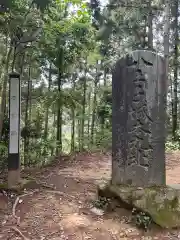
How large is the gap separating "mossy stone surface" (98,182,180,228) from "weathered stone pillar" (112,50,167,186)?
6.5 inches

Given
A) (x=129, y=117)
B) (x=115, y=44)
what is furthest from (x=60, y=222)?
(x=115, y=44)

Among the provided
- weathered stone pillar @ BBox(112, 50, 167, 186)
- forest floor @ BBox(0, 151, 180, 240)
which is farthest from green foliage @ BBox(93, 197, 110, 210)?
weathered stone pillar @ BBox(112, 50, 167, 186)

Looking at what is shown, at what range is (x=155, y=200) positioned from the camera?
13.5ft

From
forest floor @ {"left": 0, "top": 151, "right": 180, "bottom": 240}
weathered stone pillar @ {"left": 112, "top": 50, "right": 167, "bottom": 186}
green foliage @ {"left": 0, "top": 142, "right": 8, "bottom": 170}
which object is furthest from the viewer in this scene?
green foliage @ {"left": 0, "top": 142, "right": 8, "bottom": 170}

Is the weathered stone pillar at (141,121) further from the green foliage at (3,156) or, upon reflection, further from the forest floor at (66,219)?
the green foliage at (3,156)

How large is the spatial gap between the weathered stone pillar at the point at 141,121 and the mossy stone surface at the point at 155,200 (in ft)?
0.54

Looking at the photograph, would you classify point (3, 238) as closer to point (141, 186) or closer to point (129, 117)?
point (141, 186)

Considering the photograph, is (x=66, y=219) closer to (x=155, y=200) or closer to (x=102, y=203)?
(x=102, y=203)

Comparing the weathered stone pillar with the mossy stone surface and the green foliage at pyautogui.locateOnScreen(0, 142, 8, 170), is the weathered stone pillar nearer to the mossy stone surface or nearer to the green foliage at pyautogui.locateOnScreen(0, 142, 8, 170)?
the mossy stone surface

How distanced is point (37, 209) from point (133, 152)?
5.50 feet

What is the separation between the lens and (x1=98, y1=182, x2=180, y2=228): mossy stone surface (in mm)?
3947

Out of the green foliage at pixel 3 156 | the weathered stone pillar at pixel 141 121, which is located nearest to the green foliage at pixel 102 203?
the weathered stone pillar at pixel 141 121

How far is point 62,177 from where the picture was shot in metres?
6.24

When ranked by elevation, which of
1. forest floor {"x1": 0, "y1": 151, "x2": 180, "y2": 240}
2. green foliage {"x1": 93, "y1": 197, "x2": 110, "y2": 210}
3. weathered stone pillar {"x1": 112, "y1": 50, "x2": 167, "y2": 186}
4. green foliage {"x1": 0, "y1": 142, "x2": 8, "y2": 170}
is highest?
weathered stone pillar {"x1": 112, "y1": 50, "x2": 167, "y2": 186}
